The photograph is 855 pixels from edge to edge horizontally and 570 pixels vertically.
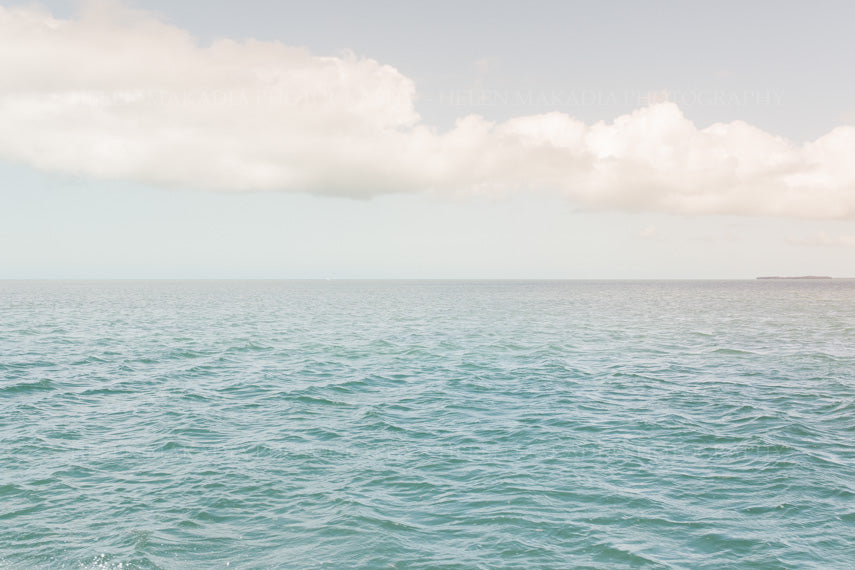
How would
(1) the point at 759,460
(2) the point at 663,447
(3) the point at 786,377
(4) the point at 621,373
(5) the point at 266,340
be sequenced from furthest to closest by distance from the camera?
(5) the point at 266,340
(4) the point at 621,373
(3) the point at 786,377
(2) the point at 663,447
(1) the point at 759,460

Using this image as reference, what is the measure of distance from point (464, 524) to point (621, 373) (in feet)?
86.1

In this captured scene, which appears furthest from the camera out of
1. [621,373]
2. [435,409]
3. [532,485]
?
[621,373]

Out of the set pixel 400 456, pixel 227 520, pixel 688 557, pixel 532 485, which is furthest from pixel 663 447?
pixel 227 520

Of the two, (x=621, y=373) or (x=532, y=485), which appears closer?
(x=532, y=485)

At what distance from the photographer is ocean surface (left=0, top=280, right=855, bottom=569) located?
13.8 m

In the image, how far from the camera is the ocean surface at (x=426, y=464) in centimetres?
1378

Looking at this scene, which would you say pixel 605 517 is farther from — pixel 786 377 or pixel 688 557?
pixel 786 377

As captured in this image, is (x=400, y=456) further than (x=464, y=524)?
Yes

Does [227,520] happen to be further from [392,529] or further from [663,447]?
[663,447]

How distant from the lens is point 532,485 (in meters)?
17.6

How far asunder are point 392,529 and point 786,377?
3194 centimetres

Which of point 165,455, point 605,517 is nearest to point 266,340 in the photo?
point 165,455

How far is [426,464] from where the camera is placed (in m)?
19.7

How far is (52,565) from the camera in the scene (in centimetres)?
1288
